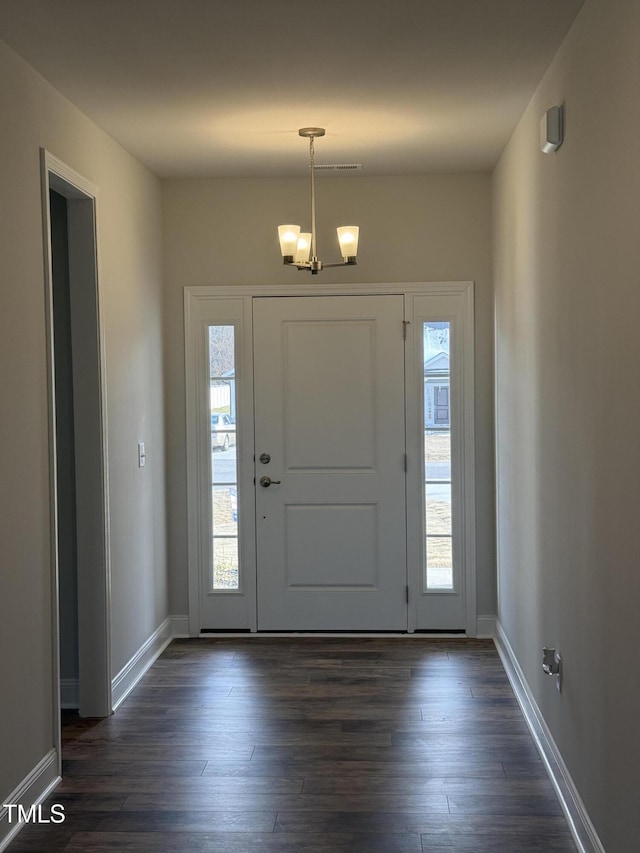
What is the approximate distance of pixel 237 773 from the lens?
339 centimetres

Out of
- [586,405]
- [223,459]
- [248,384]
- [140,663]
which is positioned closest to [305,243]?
[248,384]

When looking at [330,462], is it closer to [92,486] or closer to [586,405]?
[92,486]

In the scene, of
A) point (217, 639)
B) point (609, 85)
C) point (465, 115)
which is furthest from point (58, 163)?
point (217, 639)

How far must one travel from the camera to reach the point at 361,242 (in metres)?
5.21

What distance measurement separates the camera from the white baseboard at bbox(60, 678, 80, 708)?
4.14 m

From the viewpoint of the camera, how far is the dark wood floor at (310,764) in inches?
115

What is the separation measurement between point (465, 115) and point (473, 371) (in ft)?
5.30

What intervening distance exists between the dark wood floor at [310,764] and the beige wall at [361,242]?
42.9 inches

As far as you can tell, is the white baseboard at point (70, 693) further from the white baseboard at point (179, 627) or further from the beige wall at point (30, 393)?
the white baseboard at point (179, 627)

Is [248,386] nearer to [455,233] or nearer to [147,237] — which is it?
[147,237]

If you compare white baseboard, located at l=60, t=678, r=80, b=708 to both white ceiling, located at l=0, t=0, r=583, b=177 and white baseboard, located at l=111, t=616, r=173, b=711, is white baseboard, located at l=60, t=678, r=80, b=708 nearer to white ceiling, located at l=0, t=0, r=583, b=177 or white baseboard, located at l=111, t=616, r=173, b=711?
white baseboard, located at l=111, t=616, r=173, b=711

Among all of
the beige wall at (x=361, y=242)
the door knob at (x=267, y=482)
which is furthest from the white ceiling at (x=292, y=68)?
the door knob at (x=267, y=482)

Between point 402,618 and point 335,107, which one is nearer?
point 335,107

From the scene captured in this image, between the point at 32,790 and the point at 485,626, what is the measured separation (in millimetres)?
2891
